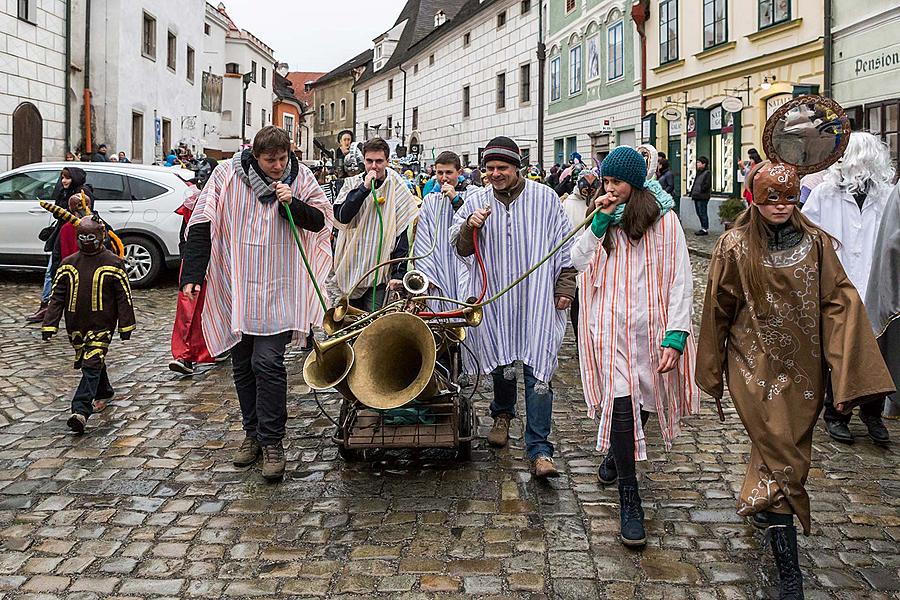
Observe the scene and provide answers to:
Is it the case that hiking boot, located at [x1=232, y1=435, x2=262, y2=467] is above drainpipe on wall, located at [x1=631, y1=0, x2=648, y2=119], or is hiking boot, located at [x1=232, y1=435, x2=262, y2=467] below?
below

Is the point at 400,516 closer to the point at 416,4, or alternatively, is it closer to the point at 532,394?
the point at 532,394

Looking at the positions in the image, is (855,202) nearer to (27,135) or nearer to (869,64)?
(869,64)

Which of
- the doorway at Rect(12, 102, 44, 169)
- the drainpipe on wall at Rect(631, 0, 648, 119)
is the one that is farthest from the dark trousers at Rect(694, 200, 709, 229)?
the doorway at Rect(12, 102, 44, 169)

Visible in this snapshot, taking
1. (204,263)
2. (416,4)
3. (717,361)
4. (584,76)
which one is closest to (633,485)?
(717,361)

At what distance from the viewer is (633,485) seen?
4152 millimetres

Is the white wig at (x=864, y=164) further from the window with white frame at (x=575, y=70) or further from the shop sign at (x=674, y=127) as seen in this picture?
the window with white frame at (x=575, y=70)

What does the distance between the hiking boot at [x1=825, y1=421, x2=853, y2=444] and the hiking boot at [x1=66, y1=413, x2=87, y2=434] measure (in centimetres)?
464

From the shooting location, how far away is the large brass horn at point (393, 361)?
446 centimetres

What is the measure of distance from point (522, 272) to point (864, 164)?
245 cm

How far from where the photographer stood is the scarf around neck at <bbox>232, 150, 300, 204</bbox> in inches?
197

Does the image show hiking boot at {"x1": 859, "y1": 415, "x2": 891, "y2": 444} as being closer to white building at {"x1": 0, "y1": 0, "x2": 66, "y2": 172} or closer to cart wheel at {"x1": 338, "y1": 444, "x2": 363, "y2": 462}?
cart wheel at {"x1": 338, "y1": 444, "x2": 363, "y2": 462}

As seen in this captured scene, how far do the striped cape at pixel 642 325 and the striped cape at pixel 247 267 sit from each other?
1743 mm

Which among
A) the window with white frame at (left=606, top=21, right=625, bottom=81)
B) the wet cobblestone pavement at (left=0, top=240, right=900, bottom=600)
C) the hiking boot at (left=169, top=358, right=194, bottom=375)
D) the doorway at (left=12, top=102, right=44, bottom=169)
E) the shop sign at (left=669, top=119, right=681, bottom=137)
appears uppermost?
the window with white frame at (left=606, top=21, right=625, bottom=81)

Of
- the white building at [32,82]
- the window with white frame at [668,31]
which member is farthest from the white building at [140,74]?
the window with white frame at [668,31]
